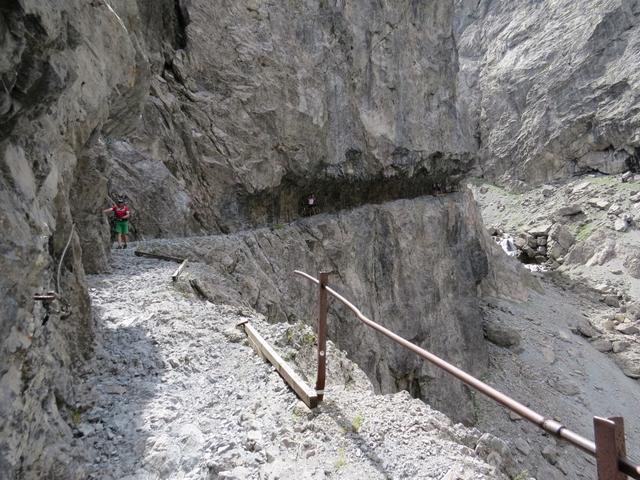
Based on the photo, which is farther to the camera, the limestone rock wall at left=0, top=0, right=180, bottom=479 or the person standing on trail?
the person standing on trail

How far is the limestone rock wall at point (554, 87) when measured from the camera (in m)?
44.6

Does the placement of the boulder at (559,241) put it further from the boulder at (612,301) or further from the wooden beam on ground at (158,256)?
the wooden beam on ground at (158,256)

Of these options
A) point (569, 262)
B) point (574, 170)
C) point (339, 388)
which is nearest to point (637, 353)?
point (569, 262)

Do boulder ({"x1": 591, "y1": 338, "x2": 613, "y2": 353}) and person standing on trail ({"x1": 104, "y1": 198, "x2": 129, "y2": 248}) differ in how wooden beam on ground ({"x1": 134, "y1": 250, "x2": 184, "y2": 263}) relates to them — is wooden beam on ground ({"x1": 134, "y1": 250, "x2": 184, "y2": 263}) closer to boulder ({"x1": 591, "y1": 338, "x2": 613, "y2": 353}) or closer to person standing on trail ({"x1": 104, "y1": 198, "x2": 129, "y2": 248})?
person standing on trail ({"x1": 104, "y1": 198, "x2": 129, "y2": 248})

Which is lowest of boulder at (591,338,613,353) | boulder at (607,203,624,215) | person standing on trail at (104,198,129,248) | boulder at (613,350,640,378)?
boulder at (613,350,640,378)

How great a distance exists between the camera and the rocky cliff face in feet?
43.4

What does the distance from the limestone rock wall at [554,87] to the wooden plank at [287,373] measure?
50510 millimetres

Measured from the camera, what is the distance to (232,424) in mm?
4676

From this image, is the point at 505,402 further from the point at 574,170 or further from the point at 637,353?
the point at 574,170


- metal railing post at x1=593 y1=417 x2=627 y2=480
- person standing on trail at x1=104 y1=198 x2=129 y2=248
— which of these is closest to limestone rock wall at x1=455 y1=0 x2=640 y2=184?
person standing on trail at x1=104 y1=198 x2=129 y2=248

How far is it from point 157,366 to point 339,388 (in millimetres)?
2642

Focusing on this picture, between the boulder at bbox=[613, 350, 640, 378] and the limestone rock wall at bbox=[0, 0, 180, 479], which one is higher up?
the limestone rock wall at bbox=[0, 0, 180, 479]

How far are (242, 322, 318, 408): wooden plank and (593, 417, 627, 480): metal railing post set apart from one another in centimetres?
326

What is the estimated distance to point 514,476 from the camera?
4785mm
